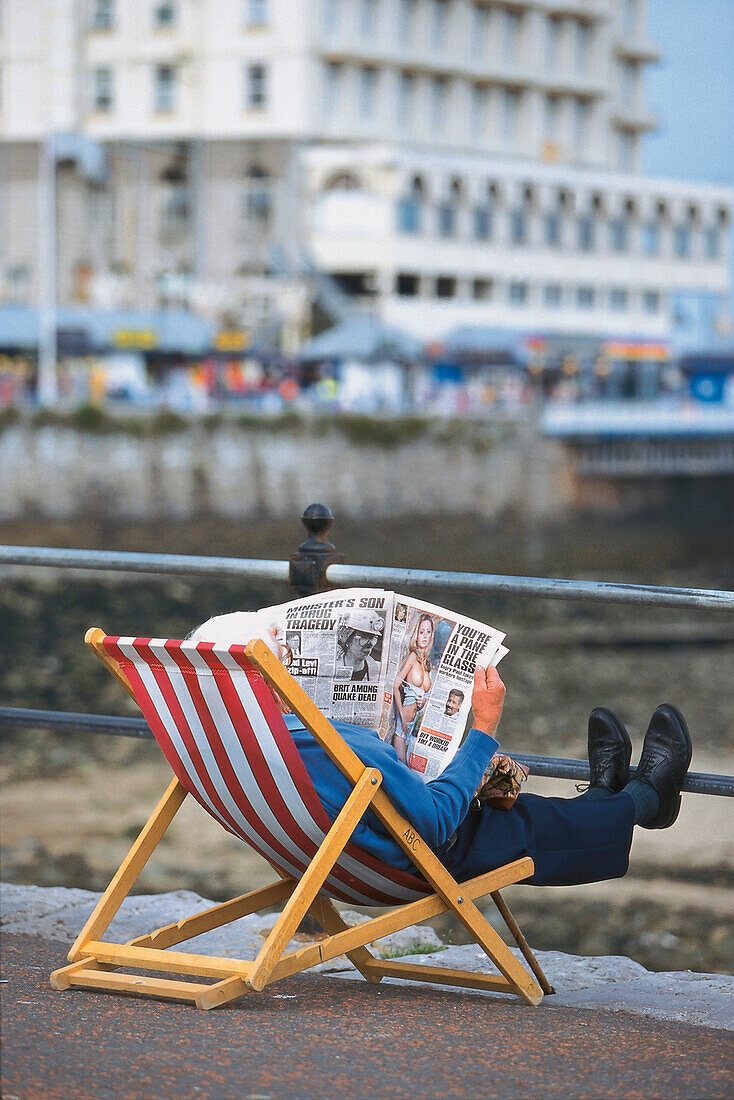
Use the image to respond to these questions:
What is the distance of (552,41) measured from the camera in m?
66.9

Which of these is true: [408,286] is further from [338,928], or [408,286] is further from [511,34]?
[338,928]

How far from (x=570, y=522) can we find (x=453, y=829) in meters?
38.5

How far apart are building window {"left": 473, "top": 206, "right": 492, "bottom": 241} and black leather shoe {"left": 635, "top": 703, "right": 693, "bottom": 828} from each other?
59.1 m

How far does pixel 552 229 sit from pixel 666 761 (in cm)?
6239

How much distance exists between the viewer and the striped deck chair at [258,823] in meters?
2.99

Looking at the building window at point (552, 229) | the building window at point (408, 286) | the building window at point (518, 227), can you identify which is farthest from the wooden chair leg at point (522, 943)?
the building window at point (552, 229)

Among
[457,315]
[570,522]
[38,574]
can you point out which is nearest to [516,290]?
[457,315]

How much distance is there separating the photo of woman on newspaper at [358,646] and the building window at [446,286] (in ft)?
192

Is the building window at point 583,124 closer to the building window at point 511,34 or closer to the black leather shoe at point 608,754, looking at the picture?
the building window at point 511,34

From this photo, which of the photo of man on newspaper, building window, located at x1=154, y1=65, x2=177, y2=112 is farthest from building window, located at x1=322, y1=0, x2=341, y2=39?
the photo of man on newspaper

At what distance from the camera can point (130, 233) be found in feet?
195

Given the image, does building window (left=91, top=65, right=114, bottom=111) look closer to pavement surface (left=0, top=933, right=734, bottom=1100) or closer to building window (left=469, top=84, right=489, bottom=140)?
→ building window (left=469, top=84, right=489, bottom=140)

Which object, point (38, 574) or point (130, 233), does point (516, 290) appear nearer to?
point (130, 233)

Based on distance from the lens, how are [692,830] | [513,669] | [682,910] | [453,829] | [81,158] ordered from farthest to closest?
[81,158] → [513,669] → [692,830] → [682,910] → [453,829]
